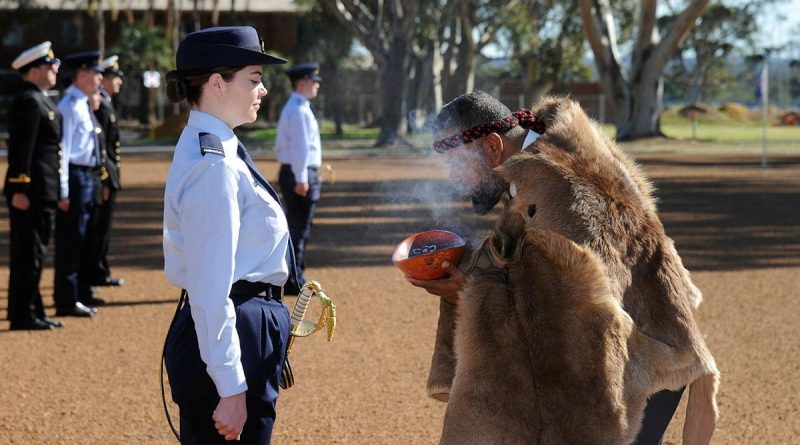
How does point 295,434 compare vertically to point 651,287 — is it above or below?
below

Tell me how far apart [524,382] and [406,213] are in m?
14.2

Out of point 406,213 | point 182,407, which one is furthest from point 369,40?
point 182,407

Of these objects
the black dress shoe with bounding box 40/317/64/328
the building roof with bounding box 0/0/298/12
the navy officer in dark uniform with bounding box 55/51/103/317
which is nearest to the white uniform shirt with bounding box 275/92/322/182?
the navy officer in dark uniform with bounding box 55/51/103/317

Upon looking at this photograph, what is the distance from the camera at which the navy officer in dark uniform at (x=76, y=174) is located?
A: 8812 mm

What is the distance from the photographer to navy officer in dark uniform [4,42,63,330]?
Answer: 808cm

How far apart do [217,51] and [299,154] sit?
6721 millimetres

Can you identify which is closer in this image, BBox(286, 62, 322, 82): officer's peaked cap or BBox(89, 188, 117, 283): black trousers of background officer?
BBox(286, 62, 322, 82): officer's peaked cap

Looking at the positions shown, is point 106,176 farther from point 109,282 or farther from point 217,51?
point 217,51

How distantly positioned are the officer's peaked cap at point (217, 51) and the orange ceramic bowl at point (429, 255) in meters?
0.72

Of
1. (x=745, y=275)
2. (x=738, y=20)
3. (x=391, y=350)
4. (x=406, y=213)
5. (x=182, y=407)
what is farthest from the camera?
(x=738, y=20)

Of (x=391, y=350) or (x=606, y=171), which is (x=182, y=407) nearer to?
(x=606, y=171)

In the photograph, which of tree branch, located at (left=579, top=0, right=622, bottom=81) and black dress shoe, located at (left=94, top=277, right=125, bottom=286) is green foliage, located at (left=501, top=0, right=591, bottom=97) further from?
black dress shoe, located at (left=94, top=277, right=125, bottom=286)

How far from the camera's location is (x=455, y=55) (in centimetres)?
6100

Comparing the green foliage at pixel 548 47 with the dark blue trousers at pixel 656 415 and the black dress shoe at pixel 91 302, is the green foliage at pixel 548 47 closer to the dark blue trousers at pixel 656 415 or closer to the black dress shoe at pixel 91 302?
the black dress shoe at pixel 91 302
